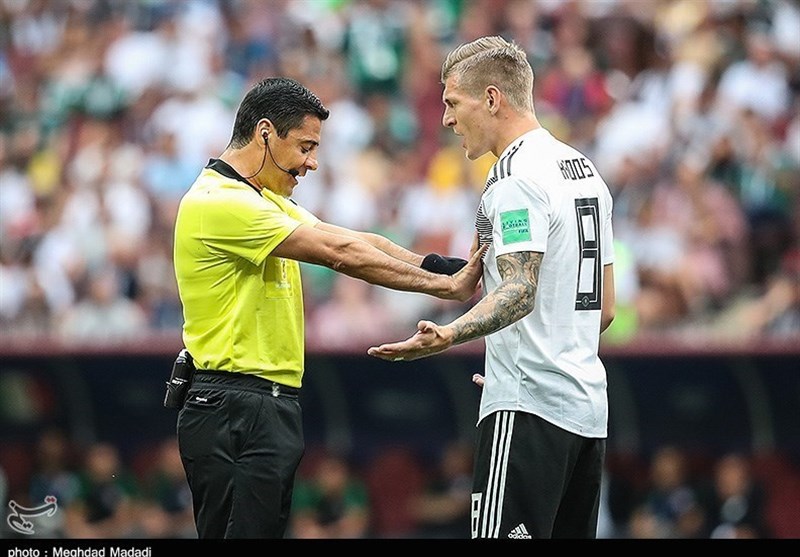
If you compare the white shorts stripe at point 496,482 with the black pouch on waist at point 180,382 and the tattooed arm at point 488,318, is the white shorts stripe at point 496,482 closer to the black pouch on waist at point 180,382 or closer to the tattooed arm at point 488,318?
the tattooed arm at point 488,318

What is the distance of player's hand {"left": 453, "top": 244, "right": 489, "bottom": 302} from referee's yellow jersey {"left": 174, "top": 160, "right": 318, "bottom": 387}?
2.21 ft

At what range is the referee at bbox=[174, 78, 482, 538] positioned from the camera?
6277mm

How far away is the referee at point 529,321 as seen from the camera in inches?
228

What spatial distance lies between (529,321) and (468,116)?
2.76ft

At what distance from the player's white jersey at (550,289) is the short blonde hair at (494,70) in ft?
0.64

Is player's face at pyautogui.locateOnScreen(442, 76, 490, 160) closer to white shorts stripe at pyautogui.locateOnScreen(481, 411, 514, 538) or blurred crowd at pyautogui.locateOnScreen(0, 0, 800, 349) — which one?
white shorts stripe at pyautogui.locateOnScreen(481, 411, 514, 538)

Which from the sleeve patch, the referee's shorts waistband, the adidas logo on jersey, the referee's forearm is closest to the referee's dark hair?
the referee's forearm

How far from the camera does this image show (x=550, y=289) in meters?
5.92

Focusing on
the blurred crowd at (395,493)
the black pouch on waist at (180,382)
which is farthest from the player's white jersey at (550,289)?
the blurred crowd at (395,493)
